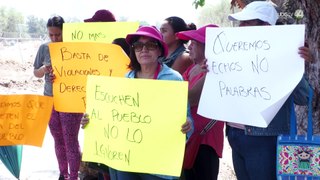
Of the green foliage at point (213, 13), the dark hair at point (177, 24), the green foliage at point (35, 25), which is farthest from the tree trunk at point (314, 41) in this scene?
the green foliage at point (35, 25)

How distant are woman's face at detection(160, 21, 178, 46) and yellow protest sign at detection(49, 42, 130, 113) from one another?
0.44 m

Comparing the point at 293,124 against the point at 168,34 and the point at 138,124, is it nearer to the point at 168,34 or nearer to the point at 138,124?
the point at 138,124

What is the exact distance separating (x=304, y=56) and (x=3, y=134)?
99.1 inches

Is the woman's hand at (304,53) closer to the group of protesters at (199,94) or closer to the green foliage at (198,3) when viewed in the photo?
the group of protesters at (199,94)

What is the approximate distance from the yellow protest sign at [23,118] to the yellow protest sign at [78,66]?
24 cm

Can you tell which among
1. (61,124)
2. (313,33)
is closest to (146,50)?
(313,33)

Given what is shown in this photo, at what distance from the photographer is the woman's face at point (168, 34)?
11.3 feet

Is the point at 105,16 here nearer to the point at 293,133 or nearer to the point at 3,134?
the point at 3,134

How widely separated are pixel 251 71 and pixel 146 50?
63 centimetres

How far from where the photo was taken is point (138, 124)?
2439mm

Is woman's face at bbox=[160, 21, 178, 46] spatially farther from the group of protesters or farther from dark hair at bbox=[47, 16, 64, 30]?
dark hair at bbox=[47, 16, 64, 30]

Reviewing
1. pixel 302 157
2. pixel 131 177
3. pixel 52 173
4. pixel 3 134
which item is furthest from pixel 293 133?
pixel 52 173

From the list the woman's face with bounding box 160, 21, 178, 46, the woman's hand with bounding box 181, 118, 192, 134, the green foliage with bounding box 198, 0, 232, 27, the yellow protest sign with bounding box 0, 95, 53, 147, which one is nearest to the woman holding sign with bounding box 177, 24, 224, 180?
the woman's face with bounding box 160, 21, 178, 46

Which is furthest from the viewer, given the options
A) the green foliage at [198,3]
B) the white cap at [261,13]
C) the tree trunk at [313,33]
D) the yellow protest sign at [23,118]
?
the green foliage at [198,3]
